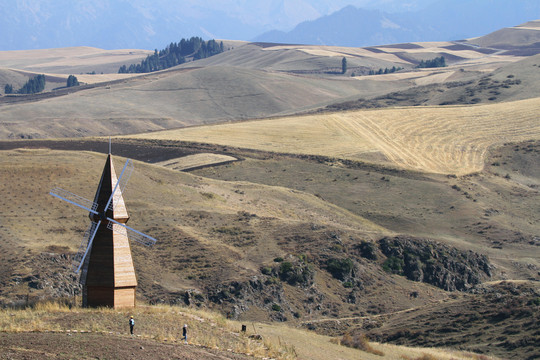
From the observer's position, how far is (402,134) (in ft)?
284

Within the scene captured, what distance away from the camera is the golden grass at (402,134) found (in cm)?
7756

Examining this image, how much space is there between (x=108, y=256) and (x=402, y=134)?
66116mm

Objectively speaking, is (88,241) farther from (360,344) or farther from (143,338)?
(360,344)

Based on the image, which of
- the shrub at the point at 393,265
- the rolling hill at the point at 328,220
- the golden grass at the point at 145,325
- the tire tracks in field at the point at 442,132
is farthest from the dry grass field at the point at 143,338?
the tire tracks in field at the point at 442,132

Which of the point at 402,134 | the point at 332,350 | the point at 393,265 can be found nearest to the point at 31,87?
the point at 402,134

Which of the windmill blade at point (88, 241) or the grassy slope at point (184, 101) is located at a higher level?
the grassy slope at point (184, 101)

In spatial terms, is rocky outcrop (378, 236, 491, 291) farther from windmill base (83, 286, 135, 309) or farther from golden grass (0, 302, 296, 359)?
windmill base (83, 286, 135, 309)

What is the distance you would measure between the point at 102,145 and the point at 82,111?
54.9m

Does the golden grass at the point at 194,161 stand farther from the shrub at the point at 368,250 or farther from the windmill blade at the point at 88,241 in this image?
the windmill blade at the point at 88,241

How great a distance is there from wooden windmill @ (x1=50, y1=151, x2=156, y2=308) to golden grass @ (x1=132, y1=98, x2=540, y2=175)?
51299 mm

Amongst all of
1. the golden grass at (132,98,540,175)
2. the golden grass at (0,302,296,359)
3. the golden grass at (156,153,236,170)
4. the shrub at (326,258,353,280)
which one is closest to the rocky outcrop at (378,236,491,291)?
the shrub at (326,258,353,280)

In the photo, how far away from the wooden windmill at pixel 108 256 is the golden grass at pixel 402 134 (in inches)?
2020

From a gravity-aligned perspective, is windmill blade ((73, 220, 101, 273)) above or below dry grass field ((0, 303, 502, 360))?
above

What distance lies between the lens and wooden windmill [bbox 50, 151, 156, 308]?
23.8 meters
